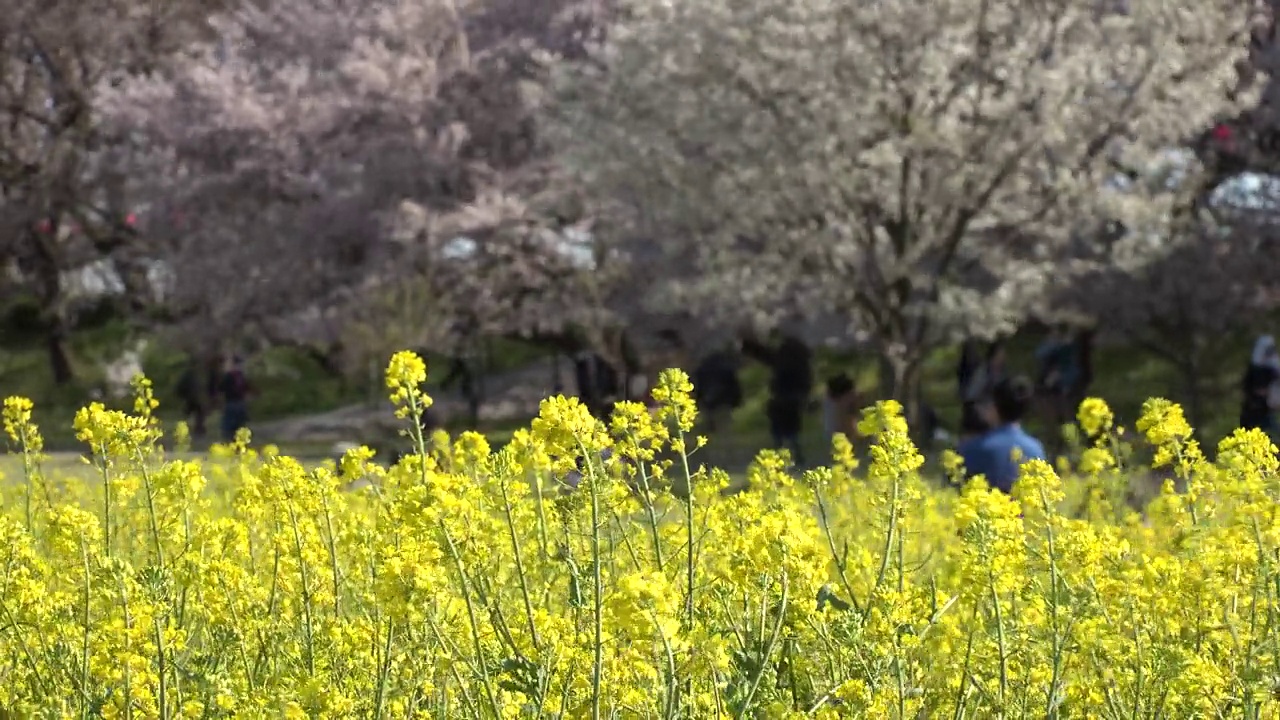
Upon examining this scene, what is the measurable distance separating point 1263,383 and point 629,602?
14.7 meters

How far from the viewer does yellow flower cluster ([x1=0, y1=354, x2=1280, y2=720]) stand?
3.36 metres

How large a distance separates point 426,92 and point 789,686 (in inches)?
812

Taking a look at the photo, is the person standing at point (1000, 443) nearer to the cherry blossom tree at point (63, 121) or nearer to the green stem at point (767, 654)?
the green stem at point (767, 654)

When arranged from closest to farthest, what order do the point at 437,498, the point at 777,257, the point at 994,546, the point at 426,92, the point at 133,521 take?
the point at 437,498, the point at 994,546, the point at 133,521, the point at 777,257, the point at 426,92

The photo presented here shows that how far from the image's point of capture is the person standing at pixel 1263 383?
16.1 meters

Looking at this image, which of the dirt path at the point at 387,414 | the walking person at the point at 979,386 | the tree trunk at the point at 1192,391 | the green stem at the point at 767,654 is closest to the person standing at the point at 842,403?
the walking person at the point at 979,386

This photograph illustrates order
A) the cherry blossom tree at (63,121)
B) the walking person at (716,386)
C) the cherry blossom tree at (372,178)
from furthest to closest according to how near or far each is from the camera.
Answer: the cherry blossom tree at (63,121) → the cherry blossom tree at (372,178) → the walking person at (716,386)

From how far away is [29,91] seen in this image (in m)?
30.2

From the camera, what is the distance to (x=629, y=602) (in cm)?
282

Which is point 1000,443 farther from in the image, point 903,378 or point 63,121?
point 63,121

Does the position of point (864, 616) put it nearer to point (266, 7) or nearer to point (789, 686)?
point (789, 686)

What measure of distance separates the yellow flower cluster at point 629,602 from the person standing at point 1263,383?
11839 mm

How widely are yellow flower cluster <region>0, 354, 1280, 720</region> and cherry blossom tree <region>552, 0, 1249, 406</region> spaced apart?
1144 centimetres

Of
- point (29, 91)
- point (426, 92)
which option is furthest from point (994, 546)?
point (29, 91)
